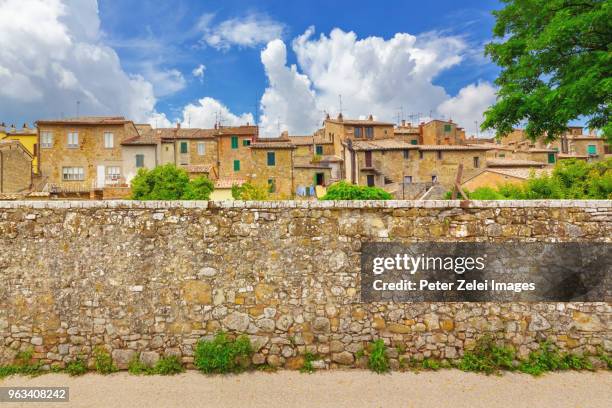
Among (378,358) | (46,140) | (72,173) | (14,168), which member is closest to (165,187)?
(72,173)

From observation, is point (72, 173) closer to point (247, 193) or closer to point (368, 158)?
point (247, 193)

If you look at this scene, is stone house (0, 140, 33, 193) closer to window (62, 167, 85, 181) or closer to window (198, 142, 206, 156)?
window (62, 167, 85, 181)

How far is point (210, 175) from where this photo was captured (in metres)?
35.3

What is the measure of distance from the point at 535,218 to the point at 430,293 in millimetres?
2236

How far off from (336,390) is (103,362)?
Answer: 3.98 meters

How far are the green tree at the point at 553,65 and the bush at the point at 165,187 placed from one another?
22.3 metres

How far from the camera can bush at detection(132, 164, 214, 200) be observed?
27.6 meters

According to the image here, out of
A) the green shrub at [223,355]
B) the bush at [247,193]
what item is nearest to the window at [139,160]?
the bush at [247,193]

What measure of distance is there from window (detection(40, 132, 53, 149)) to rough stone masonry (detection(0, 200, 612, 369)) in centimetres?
3820

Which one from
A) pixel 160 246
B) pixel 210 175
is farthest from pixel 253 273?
pixel 210 175

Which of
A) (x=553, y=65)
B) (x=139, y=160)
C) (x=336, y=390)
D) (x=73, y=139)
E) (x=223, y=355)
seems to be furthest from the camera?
(x=139, y=160)

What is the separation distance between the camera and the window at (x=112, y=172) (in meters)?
37.4

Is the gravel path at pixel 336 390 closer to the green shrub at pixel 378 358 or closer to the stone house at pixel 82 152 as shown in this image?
the green shrub at pixel 378 358

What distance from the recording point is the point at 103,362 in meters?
5.95
